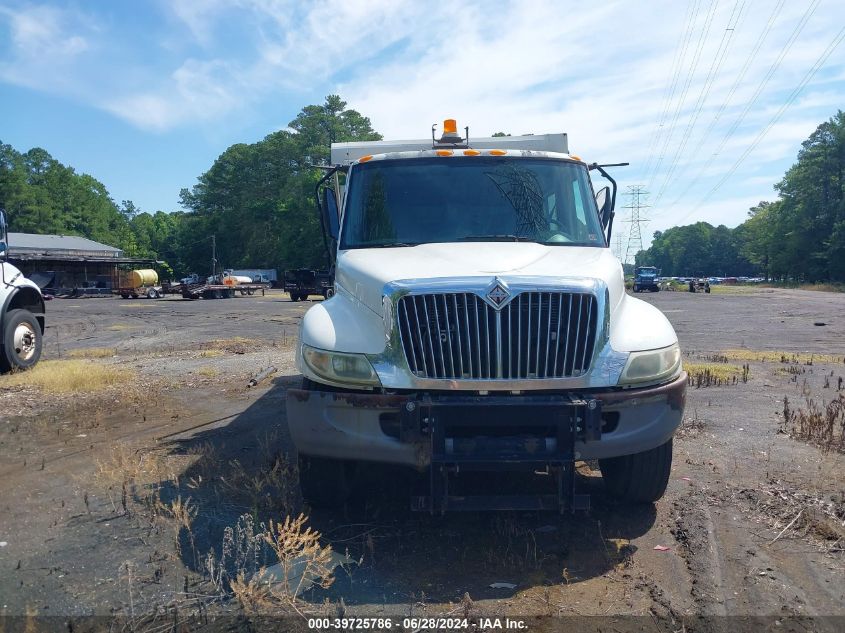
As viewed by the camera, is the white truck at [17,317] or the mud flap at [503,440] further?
the white truck at [17,317]

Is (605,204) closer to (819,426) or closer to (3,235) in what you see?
(819,426)

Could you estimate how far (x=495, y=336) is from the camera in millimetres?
3900

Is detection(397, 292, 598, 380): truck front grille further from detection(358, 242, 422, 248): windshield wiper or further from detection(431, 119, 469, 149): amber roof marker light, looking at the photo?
detection(431, 119, 469, 149): amber roof marker light

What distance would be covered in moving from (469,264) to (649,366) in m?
1.28

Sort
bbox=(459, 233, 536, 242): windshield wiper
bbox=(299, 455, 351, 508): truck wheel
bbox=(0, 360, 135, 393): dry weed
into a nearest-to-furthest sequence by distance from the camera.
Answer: bbox=(299, 455, 351, 508): truck wheel, bbox=(459, 233, 536, 242): windshield wiper, bbox=(0, 360, 135, 393): dry weed

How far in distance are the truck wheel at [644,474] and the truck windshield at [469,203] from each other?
1.68m

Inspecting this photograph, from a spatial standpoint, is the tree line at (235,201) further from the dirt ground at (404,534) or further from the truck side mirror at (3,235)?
the dirt ground at (404,534)

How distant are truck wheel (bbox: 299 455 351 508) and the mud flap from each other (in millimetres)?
757

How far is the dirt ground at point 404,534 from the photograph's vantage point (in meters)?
3.32

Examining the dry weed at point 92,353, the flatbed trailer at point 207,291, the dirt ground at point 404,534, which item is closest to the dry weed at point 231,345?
the dry weed at point 92,353

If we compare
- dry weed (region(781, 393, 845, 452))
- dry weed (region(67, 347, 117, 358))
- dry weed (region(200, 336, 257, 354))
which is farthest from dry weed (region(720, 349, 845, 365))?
dry weed (region(67, 347, 117, 358))

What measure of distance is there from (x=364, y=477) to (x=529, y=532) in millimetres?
1514

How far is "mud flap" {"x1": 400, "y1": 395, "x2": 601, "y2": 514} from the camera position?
12.3 ft

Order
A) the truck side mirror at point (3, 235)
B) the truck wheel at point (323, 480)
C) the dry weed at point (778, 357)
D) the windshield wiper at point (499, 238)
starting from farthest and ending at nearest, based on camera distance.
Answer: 1. the dry weed at point (778, 357)
2. the truck side mirror at point (3, 235)
3. the windshield wiper at point (499, 238)
4. the truck wheel at point (323, 480)
